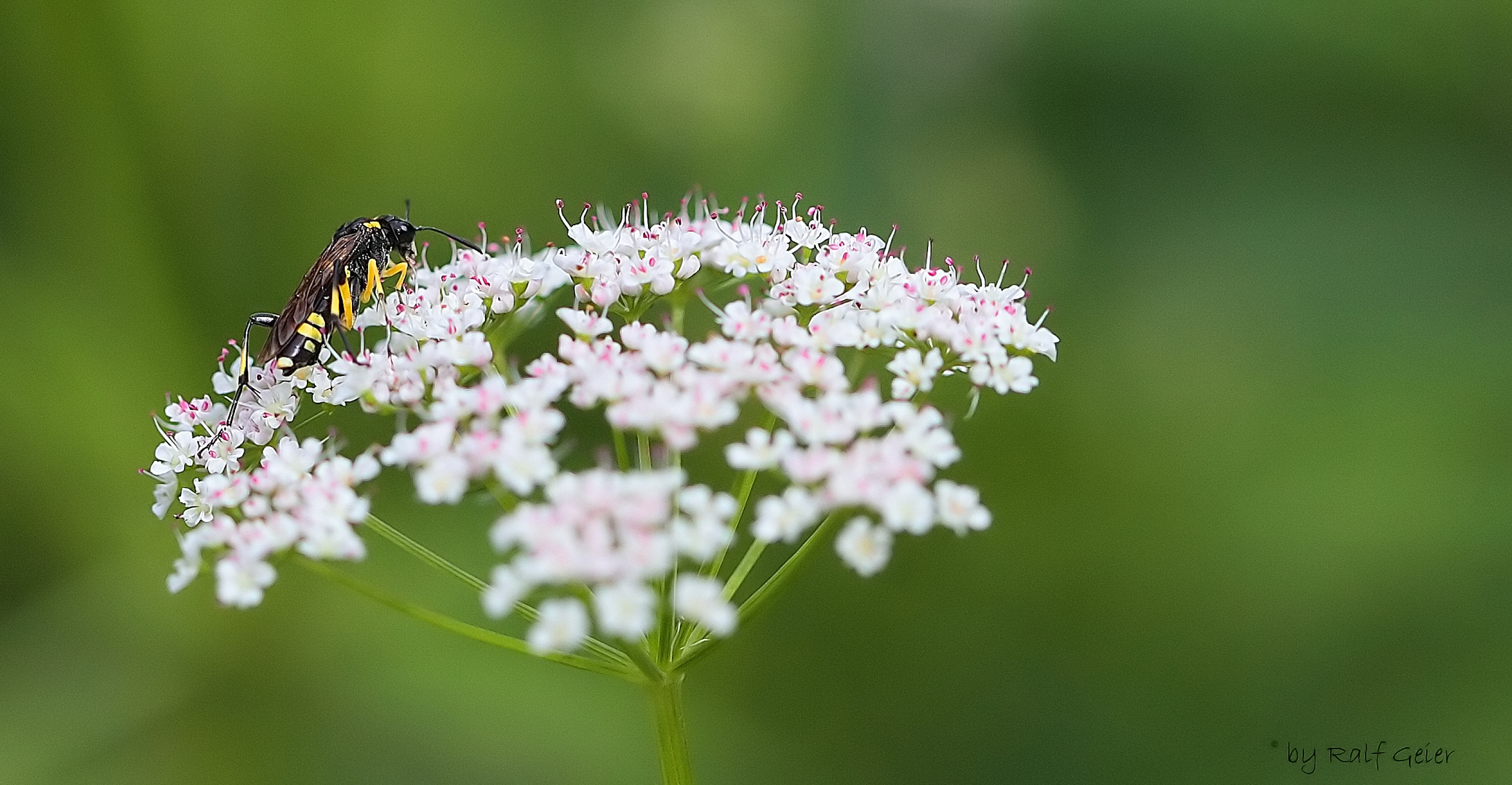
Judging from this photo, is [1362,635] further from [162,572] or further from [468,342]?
[162,572]

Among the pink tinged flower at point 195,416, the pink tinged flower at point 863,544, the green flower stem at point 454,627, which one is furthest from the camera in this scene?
the pink tinged flower at point 195,416

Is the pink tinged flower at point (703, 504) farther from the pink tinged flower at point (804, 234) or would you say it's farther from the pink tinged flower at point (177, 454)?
the pink tinged flower at point (177, 454)

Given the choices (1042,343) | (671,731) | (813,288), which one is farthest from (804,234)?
(671,731)

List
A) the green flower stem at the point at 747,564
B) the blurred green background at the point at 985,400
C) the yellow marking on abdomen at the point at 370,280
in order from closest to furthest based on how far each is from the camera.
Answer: the green flower stem at the point at 747,564, the yellow marking on abdomen at the point at 370,280, the blurred green background at the point at 985,400

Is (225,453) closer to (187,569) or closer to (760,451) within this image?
(187,569)

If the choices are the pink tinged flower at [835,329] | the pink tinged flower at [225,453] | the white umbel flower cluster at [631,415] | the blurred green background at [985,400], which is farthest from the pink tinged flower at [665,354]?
the blurred green background at [985,400]

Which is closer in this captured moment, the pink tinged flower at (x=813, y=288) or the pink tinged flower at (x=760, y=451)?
the pink tinged flower at (x=760, y=451)

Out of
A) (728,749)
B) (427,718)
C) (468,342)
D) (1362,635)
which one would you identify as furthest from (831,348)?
(1362,635)
